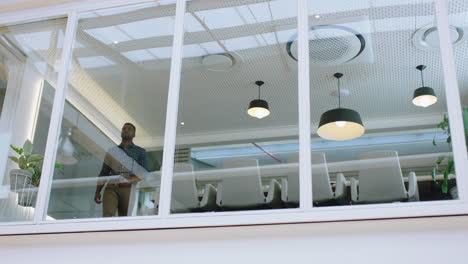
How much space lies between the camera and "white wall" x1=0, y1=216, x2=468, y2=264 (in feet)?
10.7

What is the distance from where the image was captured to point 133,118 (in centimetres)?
516

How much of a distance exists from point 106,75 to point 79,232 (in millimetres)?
2413

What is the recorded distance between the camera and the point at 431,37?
4.59 metres

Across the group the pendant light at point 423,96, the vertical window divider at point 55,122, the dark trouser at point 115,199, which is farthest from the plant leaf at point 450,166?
the vertical window divider at point 55,122

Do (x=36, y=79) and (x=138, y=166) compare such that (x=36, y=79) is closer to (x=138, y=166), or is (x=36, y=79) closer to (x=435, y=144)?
(x=138, y=166)

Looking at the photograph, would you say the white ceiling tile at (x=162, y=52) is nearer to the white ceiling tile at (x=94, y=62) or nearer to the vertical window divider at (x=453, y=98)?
the white ceiling tile at (x=94, y=62)

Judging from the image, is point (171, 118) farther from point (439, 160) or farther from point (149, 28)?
point (439, 160)

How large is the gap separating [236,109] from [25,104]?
86.5 inches

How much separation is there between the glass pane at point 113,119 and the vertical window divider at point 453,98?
2.10 metres

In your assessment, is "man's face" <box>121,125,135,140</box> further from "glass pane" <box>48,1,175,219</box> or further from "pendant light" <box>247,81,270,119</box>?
"pendant light" <box>247,81,270,119</box>

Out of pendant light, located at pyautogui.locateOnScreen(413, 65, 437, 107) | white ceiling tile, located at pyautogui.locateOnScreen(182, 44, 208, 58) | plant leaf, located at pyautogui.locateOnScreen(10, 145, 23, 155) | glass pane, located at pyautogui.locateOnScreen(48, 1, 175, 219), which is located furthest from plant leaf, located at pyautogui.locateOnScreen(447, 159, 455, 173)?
plant leaf, located at pyautogui.locateOnScreen(10, 145, 23, 155)

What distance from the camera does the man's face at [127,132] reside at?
4816 mm

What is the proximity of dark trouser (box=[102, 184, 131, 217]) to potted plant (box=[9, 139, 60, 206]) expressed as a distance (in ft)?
1.58

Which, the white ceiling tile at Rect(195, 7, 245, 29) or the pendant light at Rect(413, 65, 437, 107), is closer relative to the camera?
the pendant light at Rect(413, 65, 437, 107)
